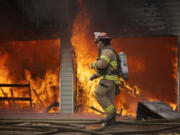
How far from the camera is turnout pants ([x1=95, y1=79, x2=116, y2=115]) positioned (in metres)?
5.29

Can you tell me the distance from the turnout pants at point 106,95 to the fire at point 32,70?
5275 millimetres

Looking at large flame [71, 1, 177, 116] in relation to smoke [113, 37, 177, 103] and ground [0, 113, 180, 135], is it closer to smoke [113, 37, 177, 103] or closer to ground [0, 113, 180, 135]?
smoke [113, 37, 177, 103]

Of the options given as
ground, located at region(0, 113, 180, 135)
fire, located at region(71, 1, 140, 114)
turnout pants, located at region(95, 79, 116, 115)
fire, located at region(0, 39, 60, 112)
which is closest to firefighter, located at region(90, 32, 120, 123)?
turnout pants, located at region(95, 79, 116, 115)

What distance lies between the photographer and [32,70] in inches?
437

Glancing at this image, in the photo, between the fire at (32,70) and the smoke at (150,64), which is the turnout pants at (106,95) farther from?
the fire at (32,70)

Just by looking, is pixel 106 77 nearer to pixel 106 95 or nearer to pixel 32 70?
pixel 106 95

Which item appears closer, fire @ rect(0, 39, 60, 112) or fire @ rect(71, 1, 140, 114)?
fire @ rect(71, 1, 140, 114)

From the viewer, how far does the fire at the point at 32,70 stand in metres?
10.6

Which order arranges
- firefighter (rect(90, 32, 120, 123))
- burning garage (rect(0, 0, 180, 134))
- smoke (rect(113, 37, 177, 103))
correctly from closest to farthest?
1. firefighter (rect(90, 32, 120, 123))
2. burning garage (rect(0, 0, 180, 134))
3. smoke (rect(113, 37, 177, 103))

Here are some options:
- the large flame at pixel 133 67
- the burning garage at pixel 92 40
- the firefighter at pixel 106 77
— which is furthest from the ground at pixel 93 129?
the large flame at pixel 133 67

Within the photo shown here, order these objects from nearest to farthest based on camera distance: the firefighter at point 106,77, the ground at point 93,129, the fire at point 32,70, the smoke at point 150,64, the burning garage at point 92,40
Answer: the ground at point 93,129
the firefighter at point 106,77
the burning garage at point 92,40
the smoke at point 150,64
the fire at point 32,70

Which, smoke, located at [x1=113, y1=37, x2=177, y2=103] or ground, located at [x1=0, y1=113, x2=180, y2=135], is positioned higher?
smoke, located at [x1=113, y1=37, x2=177, y2=103]

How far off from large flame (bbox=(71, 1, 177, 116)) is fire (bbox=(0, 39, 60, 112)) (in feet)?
5.79

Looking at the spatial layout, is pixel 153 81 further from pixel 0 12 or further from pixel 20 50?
pixel 0 12
